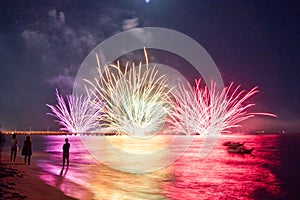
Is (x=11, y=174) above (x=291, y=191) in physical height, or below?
above

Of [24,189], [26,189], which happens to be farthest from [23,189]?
[26,189]

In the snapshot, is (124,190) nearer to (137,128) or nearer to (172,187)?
(172,187)

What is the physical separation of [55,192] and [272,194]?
59.3 ft

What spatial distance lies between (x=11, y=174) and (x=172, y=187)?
1246cm

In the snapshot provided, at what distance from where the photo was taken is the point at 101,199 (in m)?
16.8

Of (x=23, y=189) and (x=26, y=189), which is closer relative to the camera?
(x=23, y=189)

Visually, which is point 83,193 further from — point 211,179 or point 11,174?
point 211,179

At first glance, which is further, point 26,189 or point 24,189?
point 26,189

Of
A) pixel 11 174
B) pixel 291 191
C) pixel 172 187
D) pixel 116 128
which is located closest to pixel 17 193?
pixel 11 174

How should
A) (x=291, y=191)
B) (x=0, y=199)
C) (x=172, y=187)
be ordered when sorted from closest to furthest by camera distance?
1. (x=0, y=199)
2. (x=172, y=187)
3. (x=291, y=191)

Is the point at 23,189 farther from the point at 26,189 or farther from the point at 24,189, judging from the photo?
the point at 26,189

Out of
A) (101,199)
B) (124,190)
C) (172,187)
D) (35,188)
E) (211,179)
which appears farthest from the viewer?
(211,179)

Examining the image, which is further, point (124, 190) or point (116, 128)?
point (116, 128)

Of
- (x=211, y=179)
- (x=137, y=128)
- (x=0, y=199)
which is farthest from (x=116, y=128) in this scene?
(x=0, y=199)
